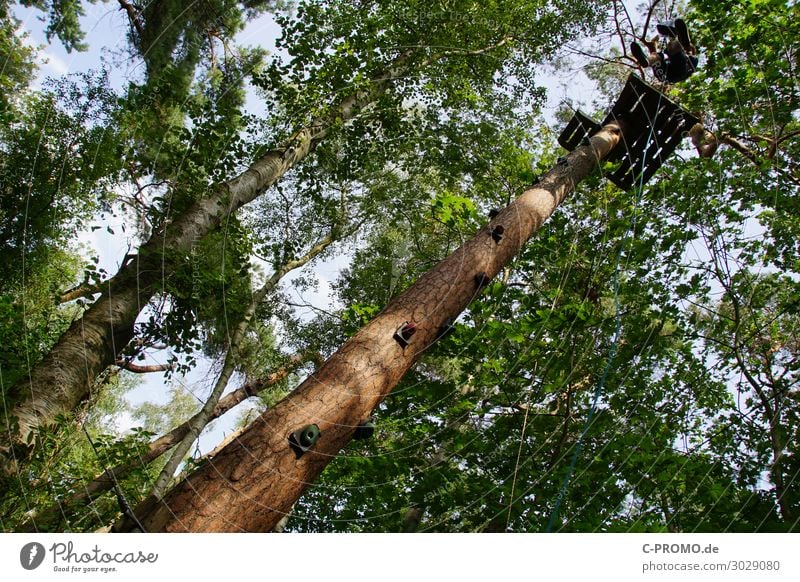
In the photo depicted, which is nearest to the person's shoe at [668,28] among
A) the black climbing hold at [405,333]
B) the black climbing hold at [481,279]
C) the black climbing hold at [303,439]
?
the black climbing hold at [481,279]

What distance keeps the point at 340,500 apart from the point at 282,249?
16.4ft

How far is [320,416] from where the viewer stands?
7.34 feet

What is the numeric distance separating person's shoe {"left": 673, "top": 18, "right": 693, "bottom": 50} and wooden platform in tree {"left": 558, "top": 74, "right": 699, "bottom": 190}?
0.80 metres

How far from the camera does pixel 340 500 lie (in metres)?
6.67

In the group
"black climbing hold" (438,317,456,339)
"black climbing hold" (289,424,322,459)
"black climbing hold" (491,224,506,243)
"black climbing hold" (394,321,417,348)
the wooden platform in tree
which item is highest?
the wooden platform in tree

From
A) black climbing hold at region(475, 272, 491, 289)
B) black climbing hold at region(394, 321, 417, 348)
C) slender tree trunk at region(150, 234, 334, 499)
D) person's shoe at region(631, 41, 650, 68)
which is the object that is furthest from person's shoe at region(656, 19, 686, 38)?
slender tree trunk at region(150, 234, 334, 499)

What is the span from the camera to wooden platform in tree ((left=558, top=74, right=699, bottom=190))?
17.7ft

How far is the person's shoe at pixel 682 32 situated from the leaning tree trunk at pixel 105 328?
5065 millimetres

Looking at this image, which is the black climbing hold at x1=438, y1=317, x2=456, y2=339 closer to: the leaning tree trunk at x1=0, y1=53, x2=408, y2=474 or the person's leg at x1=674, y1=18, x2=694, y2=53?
the leaning tree trunk at x1=0, y1=53, x2=408, y2=474

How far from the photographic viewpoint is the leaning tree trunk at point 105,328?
Result: 352 cm

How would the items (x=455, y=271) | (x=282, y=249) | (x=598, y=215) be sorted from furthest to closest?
(x=282, y=249)
(x=598, y=215)
(x=455, y=271)

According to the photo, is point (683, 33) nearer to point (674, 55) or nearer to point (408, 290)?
point (674, 55)

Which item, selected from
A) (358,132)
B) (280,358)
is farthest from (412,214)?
(280,358)
